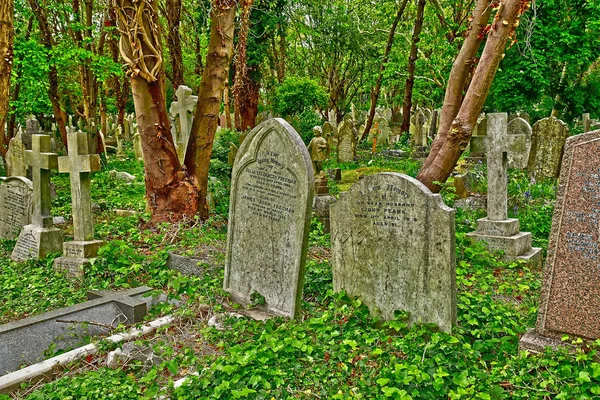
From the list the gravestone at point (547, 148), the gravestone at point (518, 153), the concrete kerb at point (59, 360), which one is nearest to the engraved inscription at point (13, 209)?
the concrete kerb at point (59, 360)

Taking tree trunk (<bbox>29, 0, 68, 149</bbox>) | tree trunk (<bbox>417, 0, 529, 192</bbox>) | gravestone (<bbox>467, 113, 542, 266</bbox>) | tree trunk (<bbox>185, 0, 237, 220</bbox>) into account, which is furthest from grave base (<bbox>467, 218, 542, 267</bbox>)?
tree trunk (<bbox>29, 0, 68, 149</bbox>)

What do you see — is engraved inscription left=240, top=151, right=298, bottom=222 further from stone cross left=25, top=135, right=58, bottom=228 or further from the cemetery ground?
stone cross left=25, top=135, right=58, bottom=228

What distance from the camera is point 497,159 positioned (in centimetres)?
620

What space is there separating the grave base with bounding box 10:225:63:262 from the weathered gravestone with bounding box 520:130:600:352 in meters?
5.38

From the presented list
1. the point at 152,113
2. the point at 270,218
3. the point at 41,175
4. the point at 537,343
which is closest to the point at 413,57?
the point at 152,113

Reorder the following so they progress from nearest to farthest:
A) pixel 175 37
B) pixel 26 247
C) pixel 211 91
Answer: pixel 26 247
pixel 211 91
pixel 175 37

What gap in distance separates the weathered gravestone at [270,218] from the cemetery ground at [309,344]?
0.24 meters

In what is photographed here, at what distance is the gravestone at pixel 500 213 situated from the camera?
19.9 ft

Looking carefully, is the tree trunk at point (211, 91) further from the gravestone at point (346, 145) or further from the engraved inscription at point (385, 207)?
the gravestone at point (346, 145)

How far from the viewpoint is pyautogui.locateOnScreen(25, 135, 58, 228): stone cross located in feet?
19.7

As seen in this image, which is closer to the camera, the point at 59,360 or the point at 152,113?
the point at 59,360

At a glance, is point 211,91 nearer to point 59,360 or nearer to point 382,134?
point 59,360

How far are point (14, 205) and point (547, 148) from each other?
9.93m

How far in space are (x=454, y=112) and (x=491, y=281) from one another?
297 centimetres
